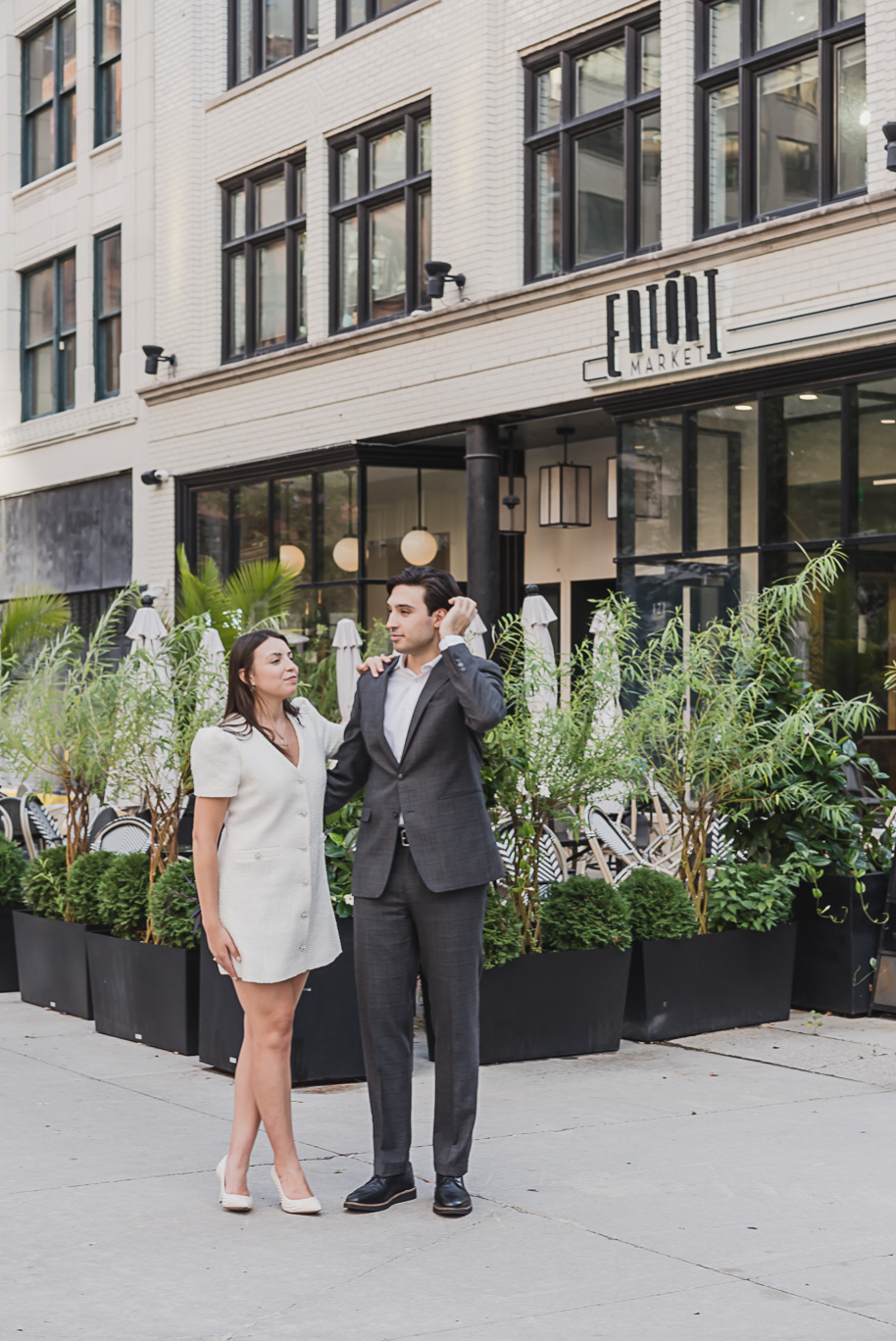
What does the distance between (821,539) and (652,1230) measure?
1062 cm

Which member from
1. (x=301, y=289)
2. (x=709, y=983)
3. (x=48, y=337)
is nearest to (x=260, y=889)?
(x=709, y=983)

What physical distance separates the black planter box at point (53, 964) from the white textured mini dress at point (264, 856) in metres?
3.70

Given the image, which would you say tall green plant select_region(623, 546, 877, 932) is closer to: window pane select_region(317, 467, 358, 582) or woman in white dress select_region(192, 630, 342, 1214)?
woman in white dress select_region(192, 630, 342, 1214)

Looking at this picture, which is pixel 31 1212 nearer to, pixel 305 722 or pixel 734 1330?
pixel 305 722

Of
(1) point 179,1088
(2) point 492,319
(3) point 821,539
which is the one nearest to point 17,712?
(1) point 179,1088

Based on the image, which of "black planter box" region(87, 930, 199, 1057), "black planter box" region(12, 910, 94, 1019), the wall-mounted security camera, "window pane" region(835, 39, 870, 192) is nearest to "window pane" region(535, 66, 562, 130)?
"window pane" region(835, 39, 870, 192)

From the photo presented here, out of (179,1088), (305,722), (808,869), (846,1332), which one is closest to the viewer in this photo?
(846,1332)

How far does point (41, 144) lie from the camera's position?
2708 centimetres

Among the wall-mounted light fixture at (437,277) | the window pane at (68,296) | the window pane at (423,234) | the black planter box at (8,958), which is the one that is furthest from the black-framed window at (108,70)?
the black planter box at (8,958)

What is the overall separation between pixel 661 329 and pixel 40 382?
540 inches

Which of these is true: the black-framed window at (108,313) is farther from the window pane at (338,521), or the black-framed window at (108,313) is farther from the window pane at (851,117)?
the window pane at (851,117)

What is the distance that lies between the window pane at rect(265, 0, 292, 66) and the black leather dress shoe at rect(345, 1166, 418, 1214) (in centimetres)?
1890

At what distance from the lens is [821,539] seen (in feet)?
49.3

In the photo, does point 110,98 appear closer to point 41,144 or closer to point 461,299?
point 41,144
